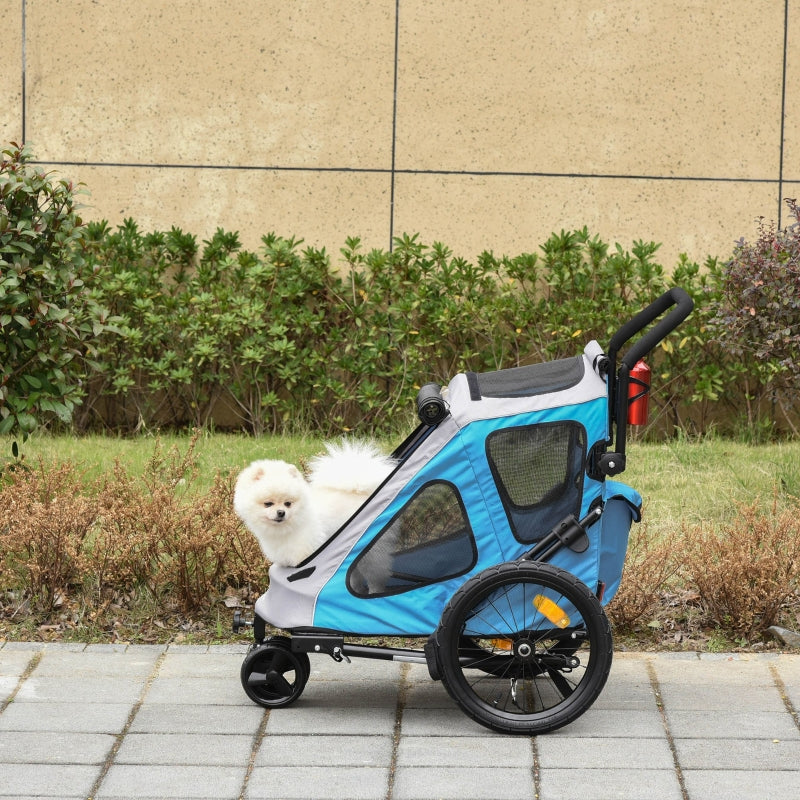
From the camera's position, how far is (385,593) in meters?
4.07

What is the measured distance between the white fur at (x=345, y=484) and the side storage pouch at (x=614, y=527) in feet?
2.51

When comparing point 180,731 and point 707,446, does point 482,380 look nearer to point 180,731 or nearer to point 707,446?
point 180,731

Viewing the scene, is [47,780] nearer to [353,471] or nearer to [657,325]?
[353,471]

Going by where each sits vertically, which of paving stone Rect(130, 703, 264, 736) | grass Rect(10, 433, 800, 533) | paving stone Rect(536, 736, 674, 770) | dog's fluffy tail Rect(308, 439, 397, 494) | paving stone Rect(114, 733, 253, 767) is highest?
dog's fluffy tail Rect(308, 439, 397, 494)

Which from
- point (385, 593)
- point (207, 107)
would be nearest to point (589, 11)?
point (207, 107)

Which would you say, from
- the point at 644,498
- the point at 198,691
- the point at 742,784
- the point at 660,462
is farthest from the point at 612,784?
the point at 660,462

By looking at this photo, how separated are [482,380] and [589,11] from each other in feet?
18.3

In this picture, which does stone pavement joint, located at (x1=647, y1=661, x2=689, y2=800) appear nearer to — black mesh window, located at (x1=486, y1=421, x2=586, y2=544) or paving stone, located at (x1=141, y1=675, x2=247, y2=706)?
black mesh window, located at (x1=486, y1=421, x2=586, y2=544)

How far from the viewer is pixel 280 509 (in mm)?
4086

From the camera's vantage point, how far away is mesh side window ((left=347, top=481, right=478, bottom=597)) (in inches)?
158

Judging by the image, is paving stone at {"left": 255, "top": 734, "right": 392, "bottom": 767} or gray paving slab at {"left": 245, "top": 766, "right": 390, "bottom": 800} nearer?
gray paving slab at {"left": 245, "top": 766, "right": 390, "bottom": 800}

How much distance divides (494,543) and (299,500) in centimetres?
69

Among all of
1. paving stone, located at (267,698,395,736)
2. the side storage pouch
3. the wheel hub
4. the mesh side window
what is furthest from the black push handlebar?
paving stone, located at (267,698,395,736)

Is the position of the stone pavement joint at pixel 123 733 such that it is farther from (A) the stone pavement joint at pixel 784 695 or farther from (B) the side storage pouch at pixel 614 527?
(A) the stone pavement joint at pixel 784 695
